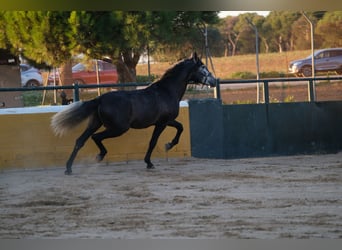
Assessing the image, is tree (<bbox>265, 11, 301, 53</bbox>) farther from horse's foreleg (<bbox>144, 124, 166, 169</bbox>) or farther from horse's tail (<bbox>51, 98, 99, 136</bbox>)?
horse's tail (<bbox>51, 98, 99, 136</bbox>)

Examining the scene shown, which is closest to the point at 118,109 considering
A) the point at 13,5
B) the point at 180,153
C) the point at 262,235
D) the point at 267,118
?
the point at 180,153

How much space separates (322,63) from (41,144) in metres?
18.3

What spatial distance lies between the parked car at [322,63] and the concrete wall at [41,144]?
16.7 m

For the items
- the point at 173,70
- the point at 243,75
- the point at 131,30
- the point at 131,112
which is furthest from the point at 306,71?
the point at 131,112

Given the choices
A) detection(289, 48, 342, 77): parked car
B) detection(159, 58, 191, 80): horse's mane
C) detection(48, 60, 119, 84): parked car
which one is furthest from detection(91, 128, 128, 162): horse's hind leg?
detection(289, 48, 342, 77): parked car

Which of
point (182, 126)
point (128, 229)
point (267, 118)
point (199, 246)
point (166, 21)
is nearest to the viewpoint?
point (199, 246)

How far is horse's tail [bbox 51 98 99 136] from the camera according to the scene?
441 inches

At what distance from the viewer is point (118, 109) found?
448 inches

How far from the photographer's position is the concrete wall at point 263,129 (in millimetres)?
12844

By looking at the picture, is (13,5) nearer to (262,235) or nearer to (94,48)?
(262,235)

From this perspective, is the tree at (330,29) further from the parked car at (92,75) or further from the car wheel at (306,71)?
the parked car at (92,75)

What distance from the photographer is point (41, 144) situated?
1206 cm

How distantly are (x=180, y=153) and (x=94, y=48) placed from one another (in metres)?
7.01

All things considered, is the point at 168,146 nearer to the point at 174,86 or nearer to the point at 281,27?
the point at 174,86
